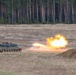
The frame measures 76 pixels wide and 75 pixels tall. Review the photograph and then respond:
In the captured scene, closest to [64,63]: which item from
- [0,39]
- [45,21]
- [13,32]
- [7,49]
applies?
[7,49]

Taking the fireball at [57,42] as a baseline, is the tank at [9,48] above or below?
above

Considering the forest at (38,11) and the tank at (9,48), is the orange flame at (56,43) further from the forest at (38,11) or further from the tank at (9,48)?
the forest at (38,11)

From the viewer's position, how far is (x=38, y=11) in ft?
395

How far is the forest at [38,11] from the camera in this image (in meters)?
115

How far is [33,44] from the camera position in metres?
63.1

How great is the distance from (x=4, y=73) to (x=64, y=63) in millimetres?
8941

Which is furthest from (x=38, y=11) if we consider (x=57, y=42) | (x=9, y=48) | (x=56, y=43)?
(x=9, y=48)

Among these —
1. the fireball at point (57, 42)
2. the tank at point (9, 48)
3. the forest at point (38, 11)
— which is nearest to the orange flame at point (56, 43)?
the fireball at point (57, 42)

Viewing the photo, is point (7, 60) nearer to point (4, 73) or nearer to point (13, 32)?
point (4, 73)

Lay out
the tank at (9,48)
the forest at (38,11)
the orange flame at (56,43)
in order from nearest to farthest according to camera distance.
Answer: the tank at (9,48) → the orange flame at (56,43) → the forest at (38,11)

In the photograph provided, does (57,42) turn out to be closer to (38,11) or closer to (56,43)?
(56,43)

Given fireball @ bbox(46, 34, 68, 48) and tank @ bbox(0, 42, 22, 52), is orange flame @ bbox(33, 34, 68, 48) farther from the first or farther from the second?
tank @ bbox(0, 42, 22, 52)

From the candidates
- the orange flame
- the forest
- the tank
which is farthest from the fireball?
the forest

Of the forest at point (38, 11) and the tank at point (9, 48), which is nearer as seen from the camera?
the tank at point (9, 48)
